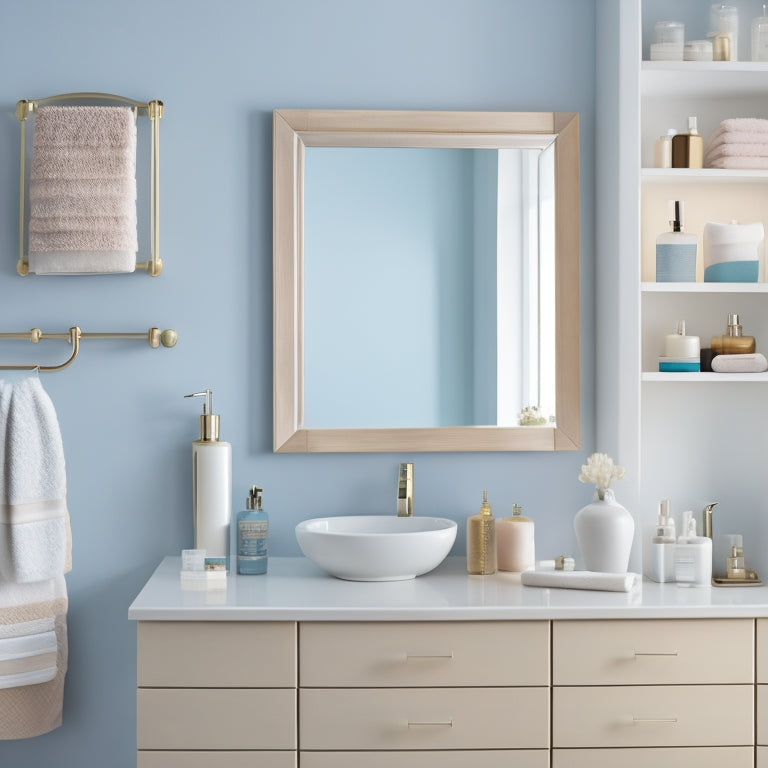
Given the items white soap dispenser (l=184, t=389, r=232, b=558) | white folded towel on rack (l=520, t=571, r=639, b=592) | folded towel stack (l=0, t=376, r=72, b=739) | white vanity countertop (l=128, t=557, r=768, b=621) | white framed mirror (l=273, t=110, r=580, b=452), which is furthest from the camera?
white framed mirror (l=273, t=110, r=580, b=452)

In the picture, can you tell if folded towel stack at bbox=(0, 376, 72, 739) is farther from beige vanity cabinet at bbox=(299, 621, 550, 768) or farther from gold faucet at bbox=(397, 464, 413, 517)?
gold faucet at bbox=(397, 464, 413, 517)

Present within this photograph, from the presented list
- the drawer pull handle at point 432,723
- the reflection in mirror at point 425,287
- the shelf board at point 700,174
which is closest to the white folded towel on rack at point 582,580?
the drawer pull handle at point 432,723

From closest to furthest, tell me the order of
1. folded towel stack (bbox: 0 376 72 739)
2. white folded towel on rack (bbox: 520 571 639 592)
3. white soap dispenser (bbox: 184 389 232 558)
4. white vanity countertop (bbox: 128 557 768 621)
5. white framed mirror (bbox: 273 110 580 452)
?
white vanity countertop (bbox: 128 557 768 621) < white folded towel on rack (bbox: 520 571 639 592) < folded towel stack (bbox: 0 376 72 739) < white soap dispenser (bbox: 184 389 232 558) < white framed mirror (bbox: 273 110 580 452)

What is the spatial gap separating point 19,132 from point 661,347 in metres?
1.64

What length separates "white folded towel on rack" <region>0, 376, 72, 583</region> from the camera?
197 cm

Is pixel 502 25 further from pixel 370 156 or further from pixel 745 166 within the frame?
pixel 745 166

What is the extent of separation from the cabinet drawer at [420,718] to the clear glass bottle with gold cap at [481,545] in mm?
343

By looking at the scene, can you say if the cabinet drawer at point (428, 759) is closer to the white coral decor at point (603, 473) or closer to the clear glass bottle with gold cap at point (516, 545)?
the clear glass bottle with gold cap at point (516, 545)

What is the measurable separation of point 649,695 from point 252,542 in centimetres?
89

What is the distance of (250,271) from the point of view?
2203 mm

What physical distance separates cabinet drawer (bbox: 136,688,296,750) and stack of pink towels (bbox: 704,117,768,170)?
153cm

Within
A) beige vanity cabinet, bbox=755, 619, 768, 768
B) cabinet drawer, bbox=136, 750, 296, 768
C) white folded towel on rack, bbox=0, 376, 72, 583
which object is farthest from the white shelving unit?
white folded towel on rack, bbox=0, 376, 72, 583

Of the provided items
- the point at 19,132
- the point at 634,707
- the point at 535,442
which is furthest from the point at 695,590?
the point at 19,132

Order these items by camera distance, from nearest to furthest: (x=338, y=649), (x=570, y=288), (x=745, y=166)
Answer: (x=338, y=649), (x=745, y=166), (x=570, y=288)
